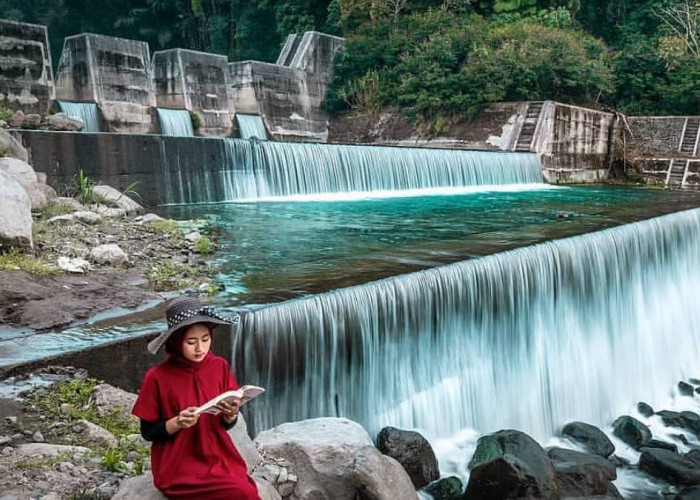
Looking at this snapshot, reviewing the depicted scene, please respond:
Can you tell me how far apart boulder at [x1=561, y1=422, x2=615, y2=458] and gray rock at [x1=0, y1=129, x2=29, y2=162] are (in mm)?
7819

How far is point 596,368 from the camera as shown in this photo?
8.32 meters

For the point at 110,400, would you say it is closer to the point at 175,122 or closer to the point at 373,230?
the point at 373,230

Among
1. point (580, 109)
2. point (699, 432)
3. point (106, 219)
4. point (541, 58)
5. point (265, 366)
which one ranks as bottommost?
point (699, 432)

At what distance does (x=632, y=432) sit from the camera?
7.17m

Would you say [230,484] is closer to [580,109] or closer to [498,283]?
[498,283]

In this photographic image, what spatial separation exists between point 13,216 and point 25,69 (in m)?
12.1

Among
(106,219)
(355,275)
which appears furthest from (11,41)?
(355,275)

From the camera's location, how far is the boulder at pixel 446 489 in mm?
5398

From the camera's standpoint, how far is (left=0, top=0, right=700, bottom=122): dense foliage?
73.0 feet

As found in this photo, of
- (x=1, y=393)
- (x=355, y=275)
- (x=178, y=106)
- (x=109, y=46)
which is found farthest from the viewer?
(x=178, y=106)

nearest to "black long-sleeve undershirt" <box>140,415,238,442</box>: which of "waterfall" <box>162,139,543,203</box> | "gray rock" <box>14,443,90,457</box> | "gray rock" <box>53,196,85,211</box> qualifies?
"gray rock" <box>14,443,90,457</box>

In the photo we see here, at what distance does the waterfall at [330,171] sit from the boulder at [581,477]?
27.1 feet

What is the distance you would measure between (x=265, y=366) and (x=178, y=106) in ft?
55.9

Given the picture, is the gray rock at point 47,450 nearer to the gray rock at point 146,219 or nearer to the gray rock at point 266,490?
the gray rock at point 266,490
